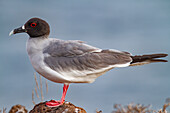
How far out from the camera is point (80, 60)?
5000mm

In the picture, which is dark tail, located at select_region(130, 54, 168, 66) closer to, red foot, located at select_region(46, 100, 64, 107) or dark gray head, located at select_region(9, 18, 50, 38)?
red foot, located at select_region(46, 100, 64, 107)

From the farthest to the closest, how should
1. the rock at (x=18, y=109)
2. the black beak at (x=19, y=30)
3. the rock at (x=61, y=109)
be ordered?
the rock at (x=18, y=109)
the black beak at (x=19, y=30)
the rock at (x=61, y=109)

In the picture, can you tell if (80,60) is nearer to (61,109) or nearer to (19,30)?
(61,109)

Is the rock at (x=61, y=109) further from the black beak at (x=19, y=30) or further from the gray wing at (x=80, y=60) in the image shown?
the black beak at (x=19, y=30)

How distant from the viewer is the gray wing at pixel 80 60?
197 inches

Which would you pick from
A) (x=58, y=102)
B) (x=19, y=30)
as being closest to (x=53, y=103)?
(x=58, y=102)

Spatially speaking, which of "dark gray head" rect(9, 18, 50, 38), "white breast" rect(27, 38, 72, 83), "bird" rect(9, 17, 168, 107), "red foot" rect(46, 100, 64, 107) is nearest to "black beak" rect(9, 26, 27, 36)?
"dark gray head" rect(9, 18, 50, 38)

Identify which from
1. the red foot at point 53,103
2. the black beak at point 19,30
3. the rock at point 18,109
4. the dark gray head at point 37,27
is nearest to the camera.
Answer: the red foot at point 53,103

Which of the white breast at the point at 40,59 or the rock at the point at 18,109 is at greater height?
the white breast at the point at 40,59

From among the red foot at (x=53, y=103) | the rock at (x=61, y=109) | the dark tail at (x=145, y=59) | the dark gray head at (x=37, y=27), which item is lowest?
the rock at (x=61, y=109)

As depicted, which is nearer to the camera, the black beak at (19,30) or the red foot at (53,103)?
the red foot at (53,103)

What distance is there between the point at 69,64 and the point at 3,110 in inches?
93.7

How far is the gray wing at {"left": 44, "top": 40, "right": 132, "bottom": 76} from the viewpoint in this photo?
5.00 m

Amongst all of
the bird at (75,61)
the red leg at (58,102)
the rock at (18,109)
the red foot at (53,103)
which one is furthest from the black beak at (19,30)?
the rock at (18,109)
